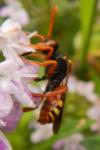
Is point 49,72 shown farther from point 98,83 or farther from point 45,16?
point 45,16

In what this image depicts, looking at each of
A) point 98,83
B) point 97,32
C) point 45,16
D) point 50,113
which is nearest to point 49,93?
point 50,113

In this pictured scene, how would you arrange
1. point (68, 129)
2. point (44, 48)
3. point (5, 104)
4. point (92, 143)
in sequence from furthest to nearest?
point (68, 129) < point (92, 143) < point (44, 48) < point (5, 104)

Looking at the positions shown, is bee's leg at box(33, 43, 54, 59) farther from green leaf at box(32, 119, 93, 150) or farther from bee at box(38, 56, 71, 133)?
green leaf at box(32, 119, 93, 150)

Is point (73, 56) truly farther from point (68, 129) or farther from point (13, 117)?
point (13, 117)

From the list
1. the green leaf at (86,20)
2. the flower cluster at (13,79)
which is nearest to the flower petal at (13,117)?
the flower cluster at (13,79)

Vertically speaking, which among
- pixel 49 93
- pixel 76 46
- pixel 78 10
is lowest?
pixel 76 46

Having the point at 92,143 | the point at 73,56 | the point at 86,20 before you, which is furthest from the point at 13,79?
the point at 73,56
